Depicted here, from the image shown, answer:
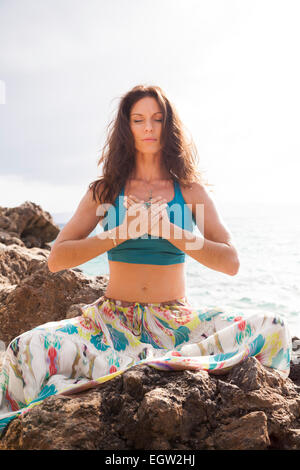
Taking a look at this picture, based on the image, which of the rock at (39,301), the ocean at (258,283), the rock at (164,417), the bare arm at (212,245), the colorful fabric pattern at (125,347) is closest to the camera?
the rock at (164,417)

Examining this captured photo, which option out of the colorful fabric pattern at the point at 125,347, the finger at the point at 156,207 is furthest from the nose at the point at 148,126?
the colorful fabric pattern at the point at 125,347

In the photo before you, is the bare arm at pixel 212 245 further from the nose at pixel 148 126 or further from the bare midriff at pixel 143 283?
the nose at pixel 148 126

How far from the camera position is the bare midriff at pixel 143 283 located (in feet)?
8.43

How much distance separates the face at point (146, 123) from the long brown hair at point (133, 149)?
0.12 feet

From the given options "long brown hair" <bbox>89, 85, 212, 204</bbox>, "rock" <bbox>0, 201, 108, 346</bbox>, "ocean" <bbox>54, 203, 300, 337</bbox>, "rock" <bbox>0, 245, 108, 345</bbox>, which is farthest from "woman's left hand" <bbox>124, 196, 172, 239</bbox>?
"ocean" <bbox>54, 203, 300, 337</bbox>

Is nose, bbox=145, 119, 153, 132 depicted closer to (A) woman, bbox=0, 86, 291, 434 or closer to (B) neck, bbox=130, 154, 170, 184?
(A) woman, bbox=0, 86, 291, 434

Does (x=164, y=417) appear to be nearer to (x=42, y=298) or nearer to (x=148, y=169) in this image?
(x=148, y=169)

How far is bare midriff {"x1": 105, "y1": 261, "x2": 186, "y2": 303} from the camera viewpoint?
257cm

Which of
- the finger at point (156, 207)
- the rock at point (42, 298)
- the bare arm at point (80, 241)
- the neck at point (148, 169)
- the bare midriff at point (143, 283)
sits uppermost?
the neck at point (148, 169)

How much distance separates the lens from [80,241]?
2.51 metres

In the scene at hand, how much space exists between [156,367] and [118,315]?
598mm
